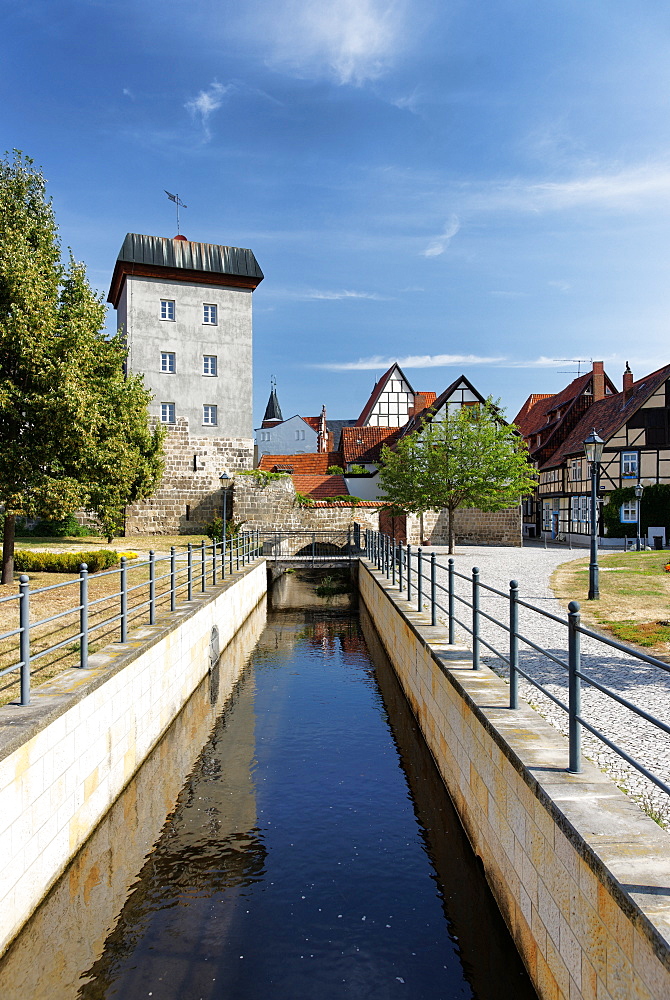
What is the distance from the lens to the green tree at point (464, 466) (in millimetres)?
28359

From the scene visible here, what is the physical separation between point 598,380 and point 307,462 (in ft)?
68.9

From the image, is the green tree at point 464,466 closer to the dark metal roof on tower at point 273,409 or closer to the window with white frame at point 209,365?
the window with white frame at point 209,365

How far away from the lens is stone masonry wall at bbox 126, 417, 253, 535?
120 feet

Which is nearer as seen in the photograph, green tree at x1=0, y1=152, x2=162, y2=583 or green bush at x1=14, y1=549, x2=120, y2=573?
green tree at x1=0, y1=152, x2=162, y2=583

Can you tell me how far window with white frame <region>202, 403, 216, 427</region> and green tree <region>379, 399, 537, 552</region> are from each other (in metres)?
12.3

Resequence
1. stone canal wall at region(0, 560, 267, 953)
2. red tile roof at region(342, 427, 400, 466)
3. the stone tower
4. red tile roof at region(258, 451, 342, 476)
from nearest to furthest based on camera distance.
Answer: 1. stone canal wall at region(0, 560, 267, 953)
2. the stone tower
3. red tile roof at region(342, 427, 400, 466)
4. red tile roof at region(258, 451, 342, 476)

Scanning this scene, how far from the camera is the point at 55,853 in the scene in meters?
5.62

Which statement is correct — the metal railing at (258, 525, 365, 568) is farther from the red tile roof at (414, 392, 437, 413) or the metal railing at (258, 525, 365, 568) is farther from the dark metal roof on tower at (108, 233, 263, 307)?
the red tile roof at (414, 392, 437, 413)

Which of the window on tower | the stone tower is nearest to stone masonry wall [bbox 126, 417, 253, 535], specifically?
the stone tower

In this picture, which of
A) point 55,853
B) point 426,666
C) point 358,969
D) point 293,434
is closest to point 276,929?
point 358,969

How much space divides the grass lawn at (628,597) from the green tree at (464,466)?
486 cm

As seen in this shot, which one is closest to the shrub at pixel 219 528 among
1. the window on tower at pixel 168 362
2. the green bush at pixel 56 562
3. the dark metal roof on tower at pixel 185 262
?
the window on tower at pixel 168 362

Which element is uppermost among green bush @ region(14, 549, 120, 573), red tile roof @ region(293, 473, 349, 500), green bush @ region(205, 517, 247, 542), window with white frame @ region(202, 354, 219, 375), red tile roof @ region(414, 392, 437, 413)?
red tile roof @ region(414, 392, 437, 413)

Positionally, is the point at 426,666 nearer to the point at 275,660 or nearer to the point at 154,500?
the point at 275,660
